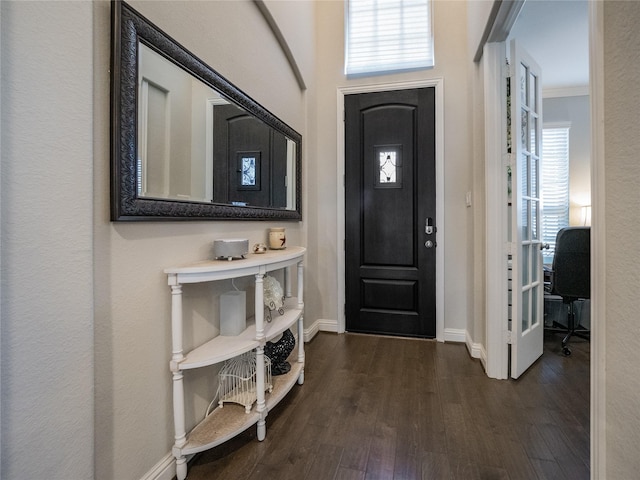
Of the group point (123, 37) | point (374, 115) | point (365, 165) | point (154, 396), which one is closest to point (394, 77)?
point (374, 115)

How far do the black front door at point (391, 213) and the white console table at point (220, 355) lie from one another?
53.0 inches

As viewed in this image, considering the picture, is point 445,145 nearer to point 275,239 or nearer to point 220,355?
point 275,239

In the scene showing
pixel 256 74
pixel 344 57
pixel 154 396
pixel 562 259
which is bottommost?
pixel 154 396

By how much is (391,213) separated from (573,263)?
5.15 ft

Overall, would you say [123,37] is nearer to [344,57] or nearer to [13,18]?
[13,18]

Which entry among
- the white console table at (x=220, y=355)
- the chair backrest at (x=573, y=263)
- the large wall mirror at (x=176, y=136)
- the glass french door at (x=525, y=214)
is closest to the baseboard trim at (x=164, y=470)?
the white console table at (x=220, y=355)

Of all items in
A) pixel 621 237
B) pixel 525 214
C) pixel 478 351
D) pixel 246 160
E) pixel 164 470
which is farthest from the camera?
pixel 478 351

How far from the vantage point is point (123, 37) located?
3.26 feet

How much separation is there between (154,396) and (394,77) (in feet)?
9.85

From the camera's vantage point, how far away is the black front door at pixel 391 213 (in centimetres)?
279

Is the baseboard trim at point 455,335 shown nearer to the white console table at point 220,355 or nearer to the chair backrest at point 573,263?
the chair backrest at point 573,263

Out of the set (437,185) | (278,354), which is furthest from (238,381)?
(437,185)

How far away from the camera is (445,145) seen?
2742mm

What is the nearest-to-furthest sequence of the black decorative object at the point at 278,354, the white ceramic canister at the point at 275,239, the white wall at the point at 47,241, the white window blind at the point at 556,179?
the white wall at the point at 47,241, the black decorative object at the point at 278,354, the white ceramic canister at the point at 275,239, the white window blind at the point at 556,179
